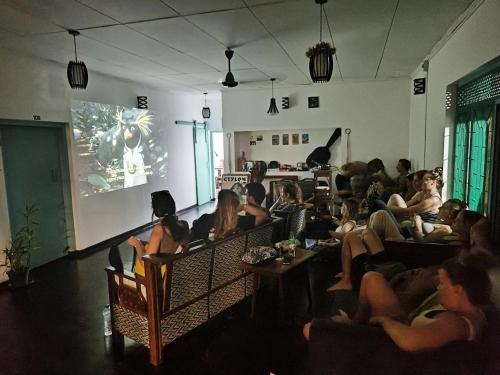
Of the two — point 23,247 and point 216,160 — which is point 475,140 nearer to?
point 23,247

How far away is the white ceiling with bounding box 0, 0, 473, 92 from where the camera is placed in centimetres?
282

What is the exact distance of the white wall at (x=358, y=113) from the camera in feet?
21.7

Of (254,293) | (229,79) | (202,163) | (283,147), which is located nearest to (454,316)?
(254,293)

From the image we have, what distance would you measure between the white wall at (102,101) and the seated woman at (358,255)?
3813 mm

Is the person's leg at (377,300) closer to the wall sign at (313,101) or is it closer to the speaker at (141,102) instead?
the wall sign at (313,101)

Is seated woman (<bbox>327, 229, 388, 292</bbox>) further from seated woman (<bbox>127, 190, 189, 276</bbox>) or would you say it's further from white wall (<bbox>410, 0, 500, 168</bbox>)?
white wall (<bbox>410, 0, 500, 168</bbox>)

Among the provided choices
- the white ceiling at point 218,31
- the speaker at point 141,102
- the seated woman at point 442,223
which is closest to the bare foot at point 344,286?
the seated woman at point 442,223

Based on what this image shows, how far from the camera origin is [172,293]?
8.10ft

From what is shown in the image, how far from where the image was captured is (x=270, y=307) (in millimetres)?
3316

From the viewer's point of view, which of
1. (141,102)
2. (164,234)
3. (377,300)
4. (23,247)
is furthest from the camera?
(141,102)

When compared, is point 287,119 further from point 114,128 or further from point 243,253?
point 243,253

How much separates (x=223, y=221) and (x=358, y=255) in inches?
49.7

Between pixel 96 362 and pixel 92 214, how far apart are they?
126 inches

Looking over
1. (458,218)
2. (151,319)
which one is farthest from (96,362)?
(458,218)
